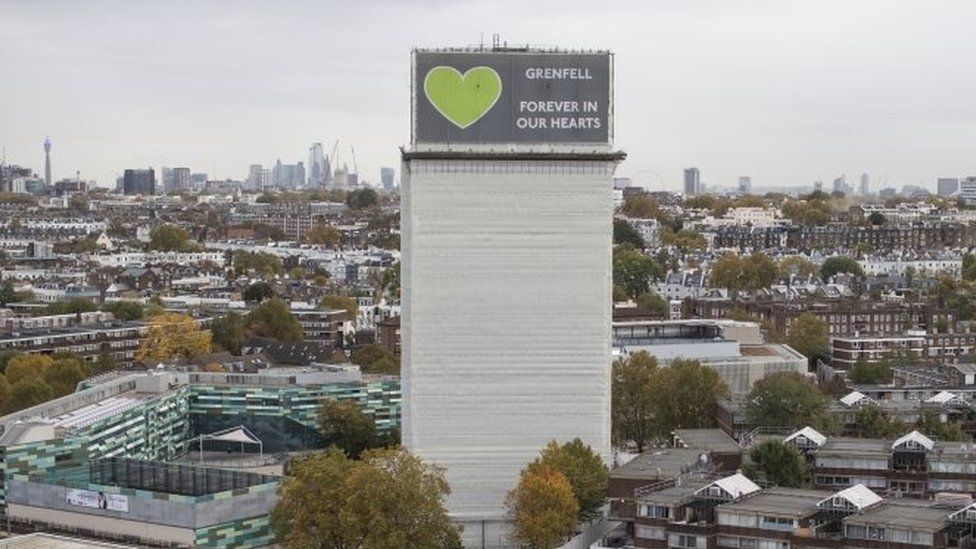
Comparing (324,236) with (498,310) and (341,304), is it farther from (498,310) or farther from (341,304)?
(498,310)

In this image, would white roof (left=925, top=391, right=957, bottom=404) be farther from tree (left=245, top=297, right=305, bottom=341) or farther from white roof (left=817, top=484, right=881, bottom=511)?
tree (left=245, top=297, right=305, bottom=341)

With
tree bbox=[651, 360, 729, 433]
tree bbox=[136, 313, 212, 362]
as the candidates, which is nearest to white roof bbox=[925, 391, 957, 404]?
tree bbox=[651, 360, 729, 433]

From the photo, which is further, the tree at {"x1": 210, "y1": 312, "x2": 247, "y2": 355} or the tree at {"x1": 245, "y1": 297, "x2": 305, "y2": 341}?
the tree at {"x1": 245, "y1": 297, "x2": 305, "y2": 341}

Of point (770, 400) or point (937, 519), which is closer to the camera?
point (937, 519)

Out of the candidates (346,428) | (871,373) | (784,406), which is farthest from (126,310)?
(784,406)

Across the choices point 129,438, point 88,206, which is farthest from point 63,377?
point 88,206

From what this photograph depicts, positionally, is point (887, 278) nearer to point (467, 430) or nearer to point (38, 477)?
point (467, 430)

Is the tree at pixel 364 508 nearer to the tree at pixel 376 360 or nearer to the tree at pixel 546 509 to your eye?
the tree at pixel 546 509
